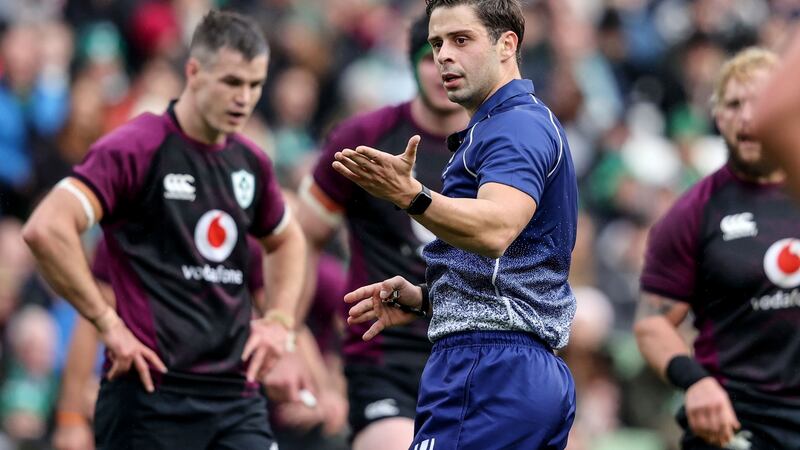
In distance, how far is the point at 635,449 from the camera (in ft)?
39.0

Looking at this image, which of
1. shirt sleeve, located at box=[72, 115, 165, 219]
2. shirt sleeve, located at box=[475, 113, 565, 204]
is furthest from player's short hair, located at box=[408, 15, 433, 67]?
shirt sleeve, located at box=[475, 113, 565, 204]

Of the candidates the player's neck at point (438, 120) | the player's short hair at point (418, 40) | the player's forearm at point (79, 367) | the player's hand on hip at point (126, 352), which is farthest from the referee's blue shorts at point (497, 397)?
the player's short hair at point (418, 40)

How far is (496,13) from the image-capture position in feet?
17.3

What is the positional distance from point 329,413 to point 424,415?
11.9ft

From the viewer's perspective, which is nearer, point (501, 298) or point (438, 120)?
point (501, 298)

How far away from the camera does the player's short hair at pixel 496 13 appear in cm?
527

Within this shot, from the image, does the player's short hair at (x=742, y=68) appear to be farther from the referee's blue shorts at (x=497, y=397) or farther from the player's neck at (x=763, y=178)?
the referee's blue shorts at (x=497, y=397)

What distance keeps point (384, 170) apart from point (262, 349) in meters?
2.70

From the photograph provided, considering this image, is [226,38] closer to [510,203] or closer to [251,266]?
[251,266]

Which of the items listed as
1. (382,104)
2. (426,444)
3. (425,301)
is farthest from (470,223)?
(382,104)

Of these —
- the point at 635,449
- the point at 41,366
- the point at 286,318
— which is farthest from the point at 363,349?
the point at 635,449

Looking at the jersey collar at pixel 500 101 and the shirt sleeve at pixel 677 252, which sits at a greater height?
the jersey collar at pixel 500 101

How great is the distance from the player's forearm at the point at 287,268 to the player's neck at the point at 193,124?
2.55 ft

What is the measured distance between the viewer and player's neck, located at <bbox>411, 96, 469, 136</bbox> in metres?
7.73
